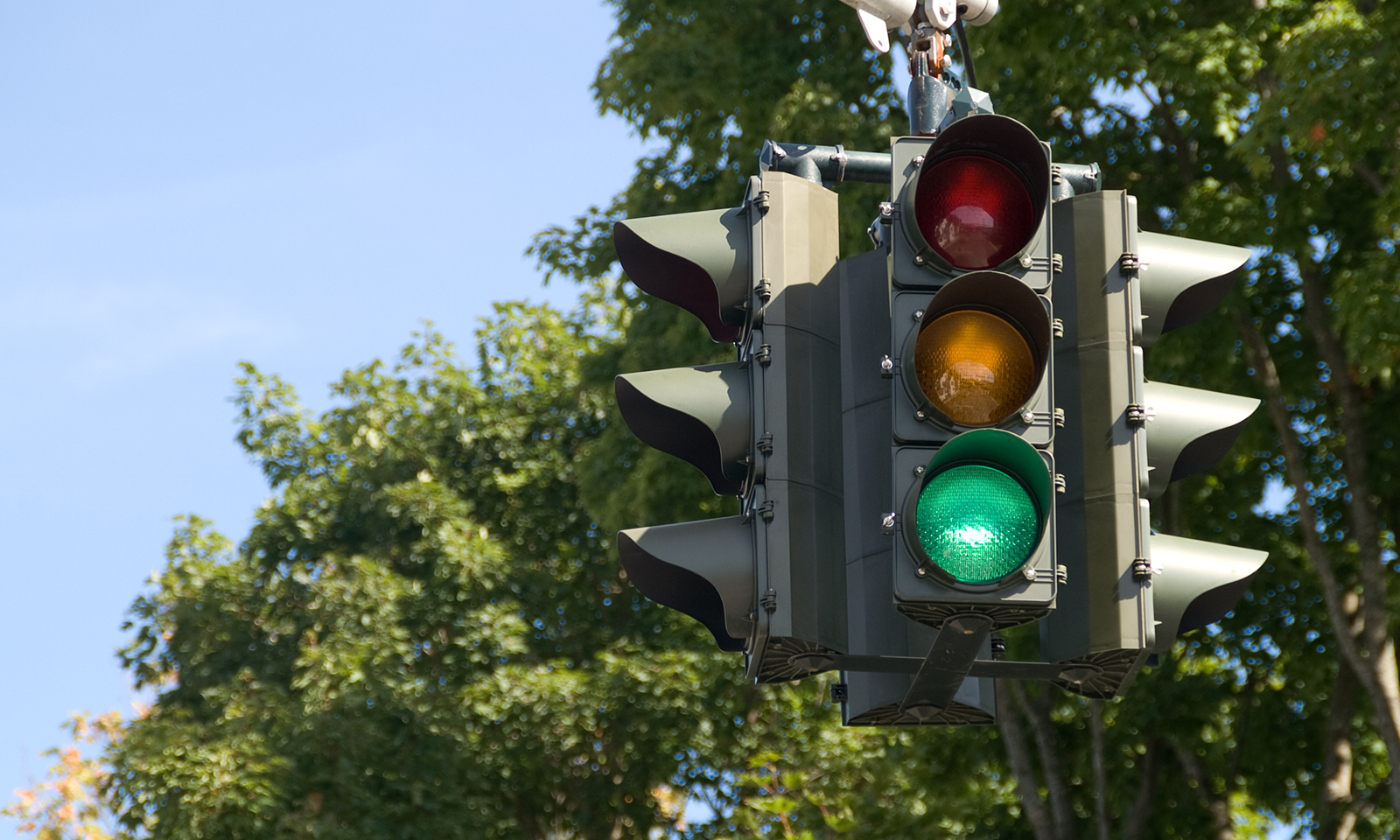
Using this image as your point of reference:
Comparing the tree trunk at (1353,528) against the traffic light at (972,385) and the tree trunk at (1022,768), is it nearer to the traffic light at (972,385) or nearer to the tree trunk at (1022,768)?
the tree trunk at (1022,768)

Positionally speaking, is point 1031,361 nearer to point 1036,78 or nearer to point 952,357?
point 952,357

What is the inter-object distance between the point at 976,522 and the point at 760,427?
1.74 feet

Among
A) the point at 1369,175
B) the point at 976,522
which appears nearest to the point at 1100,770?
the point at 1369,175

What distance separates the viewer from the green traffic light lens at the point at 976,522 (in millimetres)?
2719

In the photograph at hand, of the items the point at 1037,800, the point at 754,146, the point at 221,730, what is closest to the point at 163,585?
the point at 221,730

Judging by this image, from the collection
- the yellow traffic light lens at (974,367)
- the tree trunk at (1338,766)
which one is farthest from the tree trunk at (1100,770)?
the yellow traffic light lens at (974,367)

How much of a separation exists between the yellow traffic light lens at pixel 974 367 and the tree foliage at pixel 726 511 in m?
9.37

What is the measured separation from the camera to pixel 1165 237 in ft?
11.3

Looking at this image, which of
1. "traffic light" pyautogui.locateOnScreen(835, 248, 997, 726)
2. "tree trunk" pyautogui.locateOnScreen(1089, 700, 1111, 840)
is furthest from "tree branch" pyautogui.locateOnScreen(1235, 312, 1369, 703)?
"traffic light" pyautogui.locateOnScreen(835, 248, 997, 726)

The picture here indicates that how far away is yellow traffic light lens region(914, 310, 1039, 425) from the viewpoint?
2809 mm

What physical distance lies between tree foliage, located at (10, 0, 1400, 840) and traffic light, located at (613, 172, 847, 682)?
29.9ft

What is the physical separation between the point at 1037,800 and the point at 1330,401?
14.2 feet

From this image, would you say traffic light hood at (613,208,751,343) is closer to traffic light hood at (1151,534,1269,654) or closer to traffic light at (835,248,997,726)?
traffic light at (835,248,997,726)

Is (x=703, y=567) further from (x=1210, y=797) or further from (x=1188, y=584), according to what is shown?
(x=1210, y=797)
